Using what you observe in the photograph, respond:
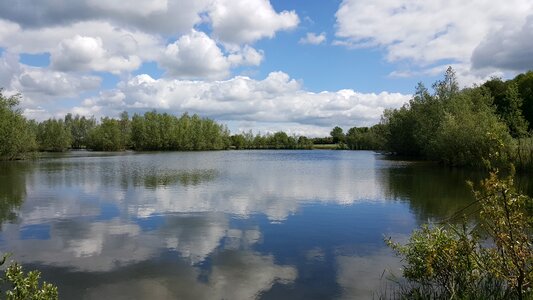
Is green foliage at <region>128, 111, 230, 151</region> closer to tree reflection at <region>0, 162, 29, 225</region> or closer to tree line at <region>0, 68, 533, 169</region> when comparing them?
tree line at <region>0, 68, 533, 169</region>

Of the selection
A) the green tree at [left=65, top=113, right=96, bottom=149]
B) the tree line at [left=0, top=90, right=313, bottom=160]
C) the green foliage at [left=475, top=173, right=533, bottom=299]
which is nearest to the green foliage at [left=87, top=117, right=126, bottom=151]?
the tree line at [left=0, top=90, right=313, bottom=160]

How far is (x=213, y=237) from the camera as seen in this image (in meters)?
14.1

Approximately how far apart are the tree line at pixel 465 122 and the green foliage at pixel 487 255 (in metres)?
16.9

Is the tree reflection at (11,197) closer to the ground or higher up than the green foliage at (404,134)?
closer to the ground

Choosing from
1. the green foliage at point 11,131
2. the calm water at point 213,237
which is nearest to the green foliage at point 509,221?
the calm water at point 213,237

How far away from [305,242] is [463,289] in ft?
21.6

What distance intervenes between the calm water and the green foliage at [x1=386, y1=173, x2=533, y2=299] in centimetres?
179

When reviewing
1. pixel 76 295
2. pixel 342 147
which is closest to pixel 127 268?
pixel 76 295

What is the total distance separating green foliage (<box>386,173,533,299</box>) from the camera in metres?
5.64

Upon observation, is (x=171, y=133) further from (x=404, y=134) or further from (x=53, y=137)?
(x=404, y=134)

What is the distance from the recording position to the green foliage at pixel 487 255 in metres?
5.64

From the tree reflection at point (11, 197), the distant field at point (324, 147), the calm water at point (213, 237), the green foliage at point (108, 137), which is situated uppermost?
the green foliage at point (108, 137)

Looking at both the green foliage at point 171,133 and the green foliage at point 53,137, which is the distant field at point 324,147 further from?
the green foliage at point 53,137

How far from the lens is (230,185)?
2978 cm
